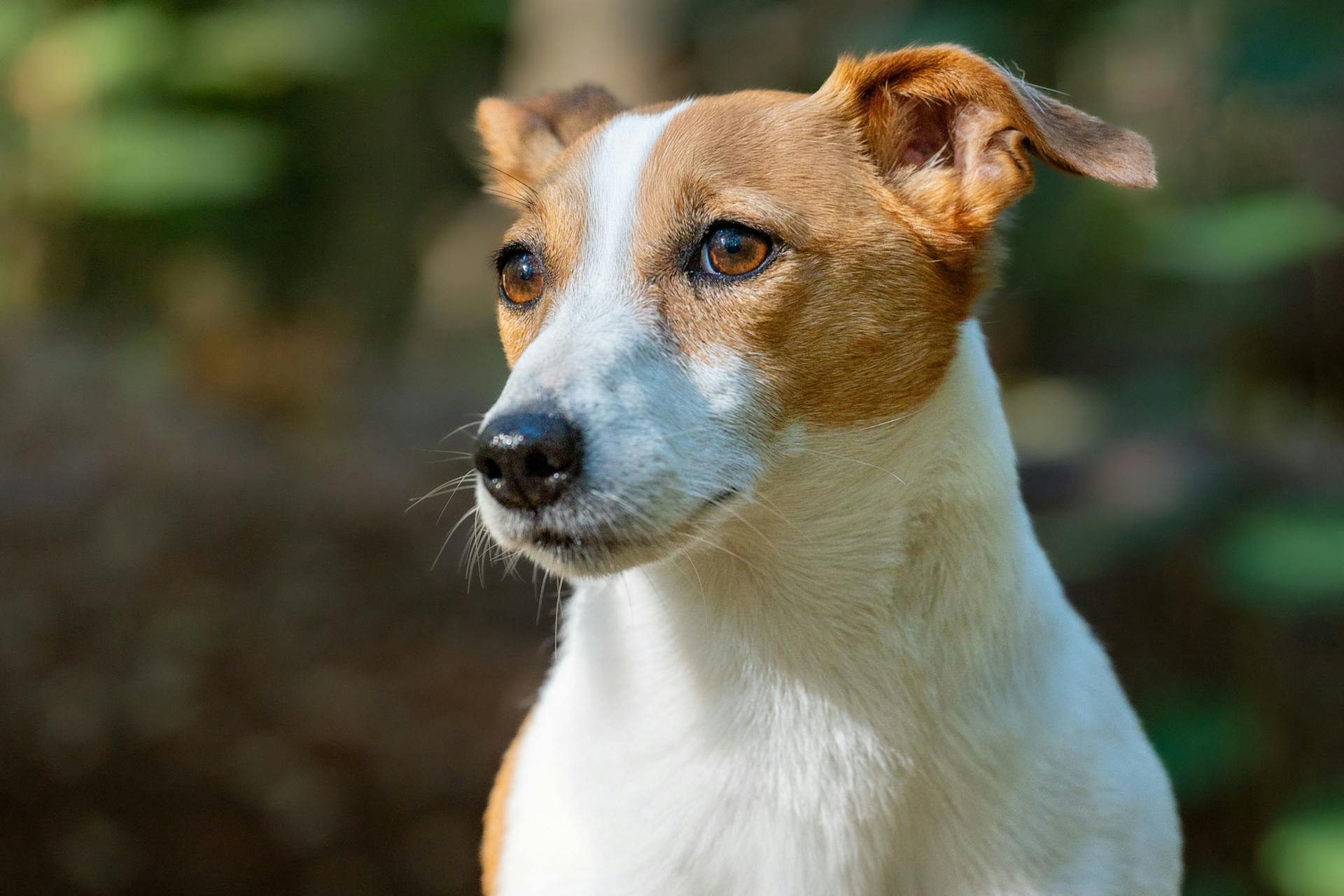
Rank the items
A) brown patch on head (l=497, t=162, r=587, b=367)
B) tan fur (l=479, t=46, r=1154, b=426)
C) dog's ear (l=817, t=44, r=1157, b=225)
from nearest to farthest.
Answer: dog's ear (l=817, t=44, r=1157, b=225)
tan fur (l=479, t=46, r=1154, b=426)
brown patch on head (l=497, t=162, r=587, b=367)

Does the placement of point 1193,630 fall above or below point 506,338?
below

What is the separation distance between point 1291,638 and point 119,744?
488 centimetres

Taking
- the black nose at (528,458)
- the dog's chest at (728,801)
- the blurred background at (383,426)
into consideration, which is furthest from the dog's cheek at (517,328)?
the blurred background at (383,426)

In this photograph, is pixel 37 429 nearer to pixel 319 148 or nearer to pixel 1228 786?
pixel 319 148

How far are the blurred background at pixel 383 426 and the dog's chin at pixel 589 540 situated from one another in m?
1.83

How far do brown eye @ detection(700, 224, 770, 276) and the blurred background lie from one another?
1.93 metres

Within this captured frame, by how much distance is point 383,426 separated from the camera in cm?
736

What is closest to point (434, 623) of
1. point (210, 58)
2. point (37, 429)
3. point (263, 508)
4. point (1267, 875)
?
point (263, 508)

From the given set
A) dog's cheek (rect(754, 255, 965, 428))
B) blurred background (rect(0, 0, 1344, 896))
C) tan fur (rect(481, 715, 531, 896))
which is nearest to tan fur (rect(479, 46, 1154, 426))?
dog's cheek (rect(754, 255, 965, 428))

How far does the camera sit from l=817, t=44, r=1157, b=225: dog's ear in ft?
7.24

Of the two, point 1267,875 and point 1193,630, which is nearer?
point 1267,875

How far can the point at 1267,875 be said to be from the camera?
4379 millimetres

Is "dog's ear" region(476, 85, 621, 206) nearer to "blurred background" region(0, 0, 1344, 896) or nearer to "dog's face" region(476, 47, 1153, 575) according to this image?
"dog's face" region(476, 47, 1153, 575)

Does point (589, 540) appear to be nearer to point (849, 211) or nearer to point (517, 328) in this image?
point (517, 328)
